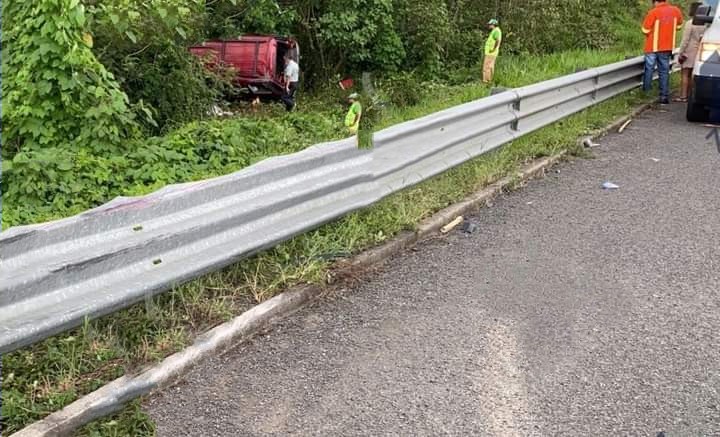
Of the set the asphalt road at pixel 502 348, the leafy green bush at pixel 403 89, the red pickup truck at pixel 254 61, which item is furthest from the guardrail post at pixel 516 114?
the red pickup truck at pixel 254 61

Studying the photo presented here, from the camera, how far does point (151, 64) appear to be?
392 inches

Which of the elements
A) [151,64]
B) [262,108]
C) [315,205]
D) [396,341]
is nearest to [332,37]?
[262,108]

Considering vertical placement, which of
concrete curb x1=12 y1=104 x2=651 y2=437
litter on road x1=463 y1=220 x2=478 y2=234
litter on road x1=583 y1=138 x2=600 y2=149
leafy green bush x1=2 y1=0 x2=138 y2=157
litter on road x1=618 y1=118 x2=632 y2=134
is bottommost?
litter on road x1=618 y1=118 x2=632 y2=134

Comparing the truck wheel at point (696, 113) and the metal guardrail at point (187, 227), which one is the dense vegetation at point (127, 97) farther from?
the truck wheel at point (696, 113)

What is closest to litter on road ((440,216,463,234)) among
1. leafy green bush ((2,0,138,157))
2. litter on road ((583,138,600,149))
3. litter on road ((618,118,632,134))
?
litter on road ((583,138,600,149))

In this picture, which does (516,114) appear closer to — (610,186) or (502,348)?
(610,186)

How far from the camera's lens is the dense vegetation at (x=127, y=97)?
6.28 meters

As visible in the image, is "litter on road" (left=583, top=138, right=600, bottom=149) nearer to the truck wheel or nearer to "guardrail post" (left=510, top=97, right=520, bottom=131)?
"guardrail post" (left=510, top=97, right=520, bottom=131)

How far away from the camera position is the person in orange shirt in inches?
456

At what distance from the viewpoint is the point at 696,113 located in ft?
33.0

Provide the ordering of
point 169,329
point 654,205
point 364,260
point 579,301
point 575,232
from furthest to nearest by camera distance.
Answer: point 654,205
point 575,232
point 364,260
point 579,301
point 169,329

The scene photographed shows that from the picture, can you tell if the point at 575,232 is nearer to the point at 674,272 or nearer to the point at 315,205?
the point at 674,272

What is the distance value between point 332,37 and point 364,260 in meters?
9.68

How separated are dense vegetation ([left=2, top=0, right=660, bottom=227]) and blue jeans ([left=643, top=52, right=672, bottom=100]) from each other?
3154 mm
